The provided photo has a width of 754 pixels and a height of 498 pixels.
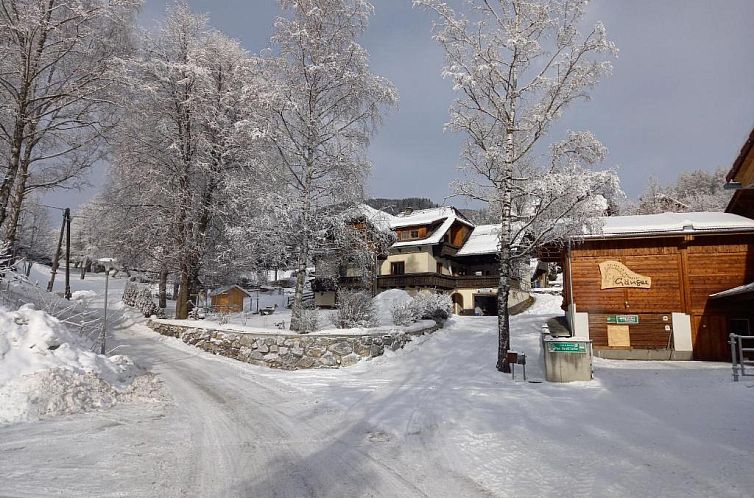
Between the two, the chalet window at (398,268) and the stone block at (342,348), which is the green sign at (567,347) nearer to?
the stone block at (342,348)

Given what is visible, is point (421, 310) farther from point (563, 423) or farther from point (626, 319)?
point (563, 423)

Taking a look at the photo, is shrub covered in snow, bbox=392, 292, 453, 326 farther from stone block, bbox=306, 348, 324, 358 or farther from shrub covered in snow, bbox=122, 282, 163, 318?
shrub covered in snow, bbox=122, 282, 163, 318

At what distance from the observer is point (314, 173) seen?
17.0m

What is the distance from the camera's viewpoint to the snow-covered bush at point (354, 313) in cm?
1773

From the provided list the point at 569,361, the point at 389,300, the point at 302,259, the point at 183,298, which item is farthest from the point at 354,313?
the point at 389,300

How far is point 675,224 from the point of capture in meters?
19.7

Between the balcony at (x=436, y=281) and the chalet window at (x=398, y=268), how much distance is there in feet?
8.84

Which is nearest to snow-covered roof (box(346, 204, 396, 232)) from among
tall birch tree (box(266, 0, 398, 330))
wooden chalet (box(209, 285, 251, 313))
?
tall birch tree (box(266, 0, 398, 330))

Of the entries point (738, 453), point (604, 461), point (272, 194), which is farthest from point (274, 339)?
point (738, 453)

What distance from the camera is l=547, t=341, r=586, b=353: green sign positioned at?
12.9 m

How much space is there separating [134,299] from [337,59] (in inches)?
885

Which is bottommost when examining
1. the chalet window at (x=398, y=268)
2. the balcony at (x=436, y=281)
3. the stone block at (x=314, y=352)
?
the stone block at (x=314, y=352)

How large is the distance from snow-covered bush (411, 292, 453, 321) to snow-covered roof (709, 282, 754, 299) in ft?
39.4

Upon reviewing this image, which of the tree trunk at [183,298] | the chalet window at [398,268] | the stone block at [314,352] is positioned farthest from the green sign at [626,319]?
the chalet window at [398,268]
